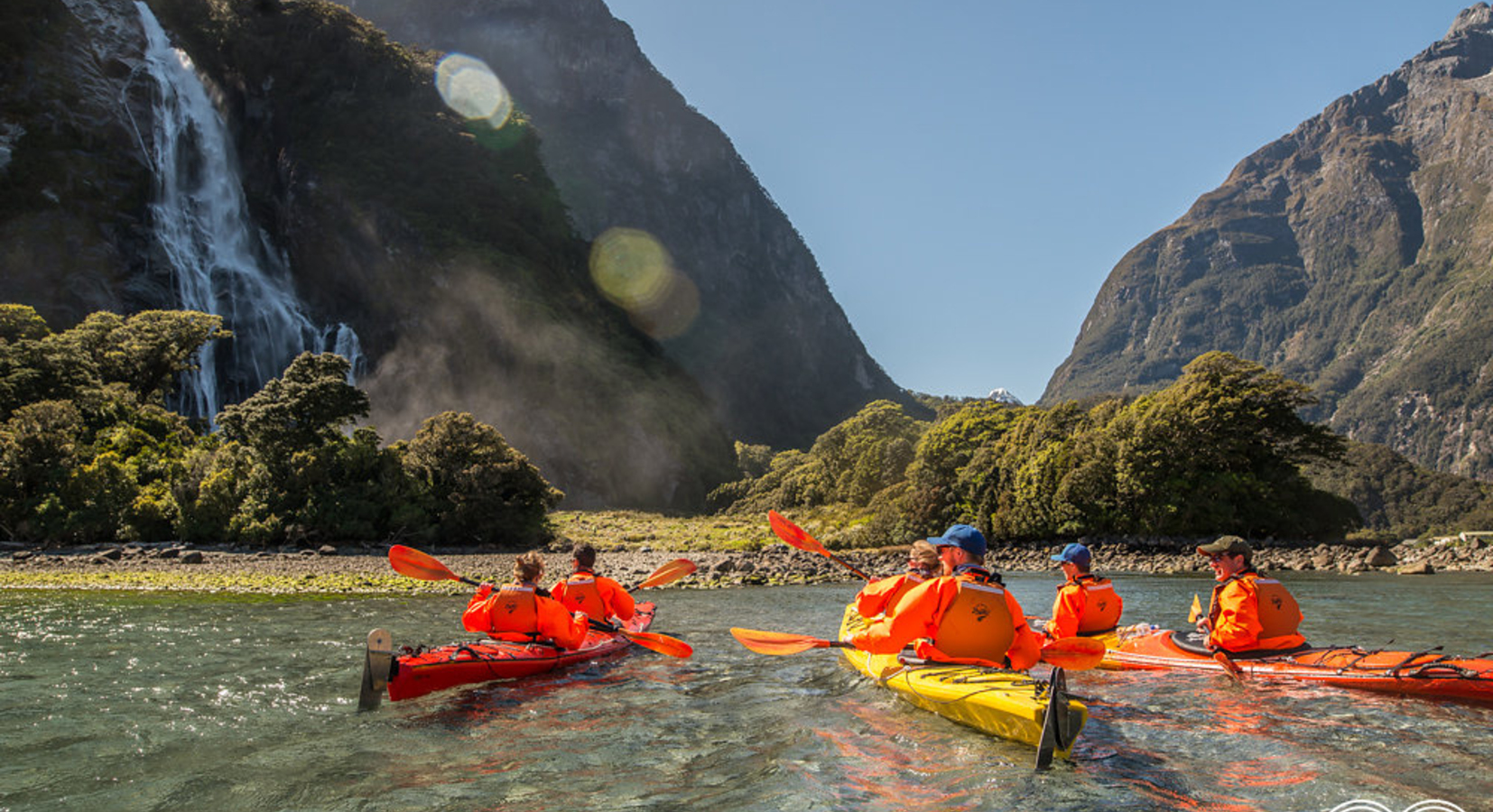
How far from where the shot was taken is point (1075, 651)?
1189 centimetres

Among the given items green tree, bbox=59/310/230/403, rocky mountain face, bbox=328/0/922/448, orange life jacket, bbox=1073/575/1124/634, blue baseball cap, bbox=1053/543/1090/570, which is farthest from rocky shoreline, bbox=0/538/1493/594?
rocky mountain face, bbox=328/0/922/448

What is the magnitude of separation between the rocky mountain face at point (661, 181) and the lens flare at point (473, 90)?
7387 mm

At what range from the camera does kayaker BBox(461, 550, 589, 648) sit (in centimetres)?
1097

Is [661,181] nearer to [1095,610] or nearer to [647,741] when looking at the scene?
[1095,610]

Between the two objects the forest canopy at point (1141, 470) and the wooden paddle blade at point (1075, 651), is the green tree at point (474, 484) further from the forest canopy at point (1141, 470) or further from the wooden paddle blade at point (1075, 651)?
the wooden paddle blade at point (1075, 651)

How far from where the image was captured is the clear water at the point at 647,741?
617 centimetres

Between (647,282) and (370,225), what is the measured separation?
2283 inches

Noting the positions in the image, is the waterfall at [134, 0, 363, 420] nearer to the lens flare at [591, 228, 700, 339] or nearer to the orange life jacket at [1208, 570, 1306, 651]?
the lens flare at [591, 228, 700, 339]

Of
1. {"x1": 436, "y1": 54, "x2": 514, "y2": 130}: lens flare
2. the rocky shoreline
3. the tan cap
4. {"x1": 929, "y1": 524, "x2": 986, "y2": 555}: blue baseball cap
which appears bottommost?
the rocky shoreline

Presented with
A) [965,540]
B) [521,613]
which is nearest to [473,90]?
[521,613]

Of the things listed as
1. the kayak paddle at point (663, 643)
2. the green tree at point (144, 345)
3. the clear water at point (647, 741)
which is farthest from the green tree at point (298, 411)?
the kayak paddle at point (663, 643)

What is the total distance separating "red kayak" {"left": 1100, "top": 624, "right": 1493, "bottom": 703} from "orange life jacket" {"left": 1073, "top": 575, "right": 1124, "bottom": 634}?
2.16ft

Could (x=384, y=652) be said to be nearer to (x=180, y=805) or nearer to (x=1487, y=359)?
(x=180, y=805)

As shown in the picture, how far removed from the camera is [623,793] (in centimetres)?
631
